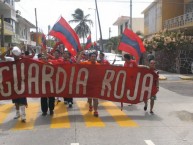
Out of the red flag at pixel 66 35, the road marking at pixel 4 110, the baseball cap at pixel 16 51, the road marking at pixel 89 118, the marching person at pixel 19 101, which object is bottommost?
the road marking at pixel 4 110

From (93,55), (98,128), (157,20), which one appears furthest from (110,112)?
(157,20)

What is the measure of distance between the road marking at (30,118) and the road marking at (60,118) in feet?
1.65

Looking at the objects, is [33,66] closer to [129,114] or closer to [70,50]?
[70,50]

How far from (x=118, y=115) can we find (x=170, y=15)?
31946 millimetres

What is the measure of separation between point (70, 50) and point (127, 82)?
1857mm

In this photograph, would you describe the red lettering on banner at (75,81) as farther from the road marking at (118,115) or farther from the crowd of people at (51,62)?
the road marking at (118,115)

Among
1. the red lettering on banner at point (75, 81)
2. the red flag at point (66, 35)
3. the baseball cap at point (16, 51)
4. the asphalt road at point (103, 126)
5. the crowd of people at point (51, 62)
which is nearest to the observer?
the asphalt road at point (103, 126)

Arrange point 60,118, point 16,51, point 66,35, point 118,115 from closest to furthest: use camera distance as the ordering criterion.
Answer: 1. point 16,51
2. point 60,118
3. point 118,115
4. point 66,35

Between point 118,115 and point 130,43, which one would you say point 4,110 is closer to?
point 118,115

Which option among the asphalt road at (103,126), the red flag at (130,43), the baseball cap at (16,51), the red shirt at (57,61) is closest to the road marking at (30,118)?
the asphalt road at (103,126)

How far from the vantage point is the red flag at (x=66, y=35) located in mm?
11453

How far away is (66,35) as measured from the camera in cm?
1150

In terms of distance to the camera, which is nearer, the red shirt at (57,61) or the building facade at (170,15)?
the red shirt at (57,61)

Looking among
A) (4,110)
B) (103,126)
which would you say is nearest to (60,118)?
(103,126)
